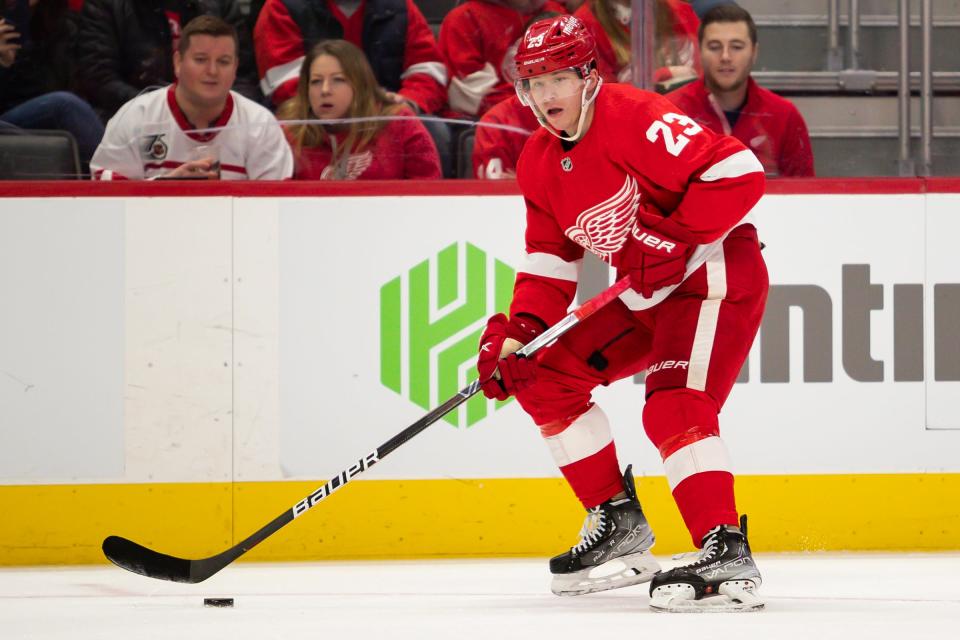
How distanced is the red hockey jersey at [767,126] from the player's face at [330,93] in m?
0.89

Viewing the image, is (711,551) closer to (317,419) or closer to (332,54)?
(317,419)

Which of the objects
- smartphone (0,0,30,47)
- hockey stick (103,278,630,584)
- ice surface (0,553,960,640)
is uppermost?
smartphone (0,0,30,47)

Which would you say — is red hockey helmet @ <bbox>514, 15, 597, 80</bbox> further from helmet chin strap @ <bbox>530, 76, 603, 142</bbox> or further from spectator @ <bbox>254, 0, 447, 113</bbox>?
spectator @ <bbox>254, 0, 447, 113</bbox>

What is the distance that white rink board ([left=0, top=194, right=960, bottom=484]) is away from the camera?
3.56 meters

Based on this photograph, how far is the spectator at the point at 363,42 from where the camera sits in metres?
3.76

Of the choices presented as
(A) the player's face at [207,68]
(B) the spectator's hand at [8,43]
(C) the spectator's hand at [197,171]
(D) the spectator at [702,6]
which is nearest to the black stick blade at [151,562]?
(C) the spectator's hand at [197,171]

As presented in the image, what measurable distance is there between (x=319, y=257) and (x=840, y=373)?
4.56ft

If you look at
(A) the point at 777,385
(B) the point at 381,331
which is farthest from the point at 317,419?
(A) the point at 777,385

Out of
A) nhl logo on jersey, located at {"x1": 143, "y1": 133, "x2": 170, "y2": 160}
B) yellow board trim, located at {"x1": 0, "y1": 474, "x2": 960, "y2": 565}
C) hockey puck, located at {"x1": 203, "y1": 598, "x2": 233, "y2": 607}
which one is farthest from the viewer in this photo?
nhl logo on jersey, located at {"x1": 143, "y1": 133, "x2": 170, "y2": 160}

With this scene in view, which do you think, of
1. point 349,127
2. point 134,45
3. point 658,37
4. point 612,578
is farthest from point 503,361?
point 134,45

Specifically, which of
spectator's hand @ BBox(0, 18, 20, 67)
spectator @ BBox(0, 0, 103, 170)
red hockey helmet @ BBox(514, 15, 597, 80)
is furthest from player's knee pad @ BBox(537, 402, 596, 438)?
spectator's hand @ BBox(0, 18, 20, 67)

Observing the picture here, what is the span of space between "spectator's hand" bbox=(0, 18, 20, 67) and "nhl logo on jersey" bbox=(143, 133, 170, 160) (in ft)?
1.38

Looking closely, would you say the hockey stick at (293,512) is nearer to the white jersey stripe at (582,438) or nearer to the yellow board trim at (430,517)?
the white jersey stripe at (582,438)

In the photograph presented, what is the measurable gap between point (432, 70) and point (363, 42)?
207 millimetres
